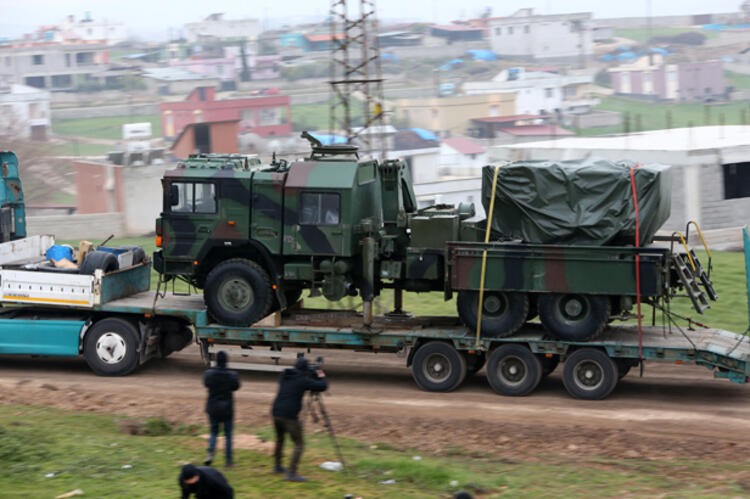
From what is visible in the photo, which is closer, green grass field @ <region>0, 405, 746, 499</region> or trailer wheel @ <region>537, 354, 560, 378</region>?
green grass field @ <region>0, 405, 746, 499</region>

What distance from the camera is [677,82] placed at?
119125 mm

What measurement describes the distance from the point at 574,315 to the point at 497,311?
3.97 ft

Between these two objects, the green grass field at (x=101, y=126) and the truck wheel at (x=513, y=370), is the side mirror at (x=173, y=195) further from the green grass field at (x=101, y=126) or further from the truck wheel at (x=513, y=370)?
the green grass field at (x=101, y=126)

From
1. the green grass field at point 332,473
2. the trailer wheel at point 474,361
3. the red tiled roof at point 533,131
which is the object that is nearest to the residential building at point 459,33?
the red tiled roof at point 533,131

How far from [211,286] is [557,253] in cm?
576

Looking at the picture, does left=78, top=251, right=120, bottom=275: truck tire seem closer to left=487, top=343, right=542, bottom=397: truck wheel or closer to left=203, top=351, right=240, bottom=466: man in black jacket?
left=203, top=351, right=240, bottom=466: man in black jacket

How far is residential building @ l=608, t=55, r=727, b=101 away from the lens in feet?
386

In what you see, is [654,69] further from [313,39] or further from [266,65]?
[313,39]

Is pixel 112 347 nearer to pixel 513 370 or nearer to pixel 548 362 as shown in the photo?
pixel 513 370

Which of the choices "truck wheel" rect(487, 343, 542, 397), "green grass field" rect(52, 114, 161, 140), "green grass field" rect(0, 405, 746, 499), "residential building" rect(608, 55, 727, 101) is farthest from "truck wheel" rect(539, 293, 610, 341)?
"residential building" rect(608, 55, 727, 101)

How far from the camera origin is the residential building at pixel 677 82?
118m

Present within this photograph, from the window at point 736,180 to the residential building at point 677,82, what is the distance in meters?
87.1

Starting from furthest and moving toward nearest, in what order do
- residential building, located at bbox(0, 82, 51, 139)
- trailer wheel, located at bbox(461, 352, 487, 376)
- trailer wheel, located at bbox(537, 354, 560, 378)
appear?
residential building, located at bbox(0, 82, 51, 139)
trailer wheel, located at bbox(461, 352, 487, 376)
trailer wheel, located at bbox(537, 354, 560, 378)

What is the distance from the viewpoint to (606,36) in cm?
18200
